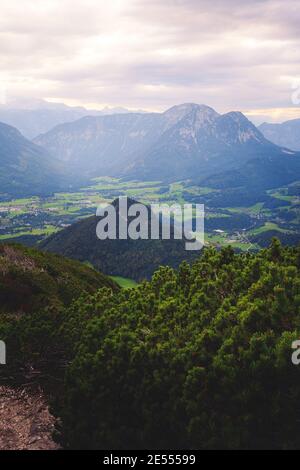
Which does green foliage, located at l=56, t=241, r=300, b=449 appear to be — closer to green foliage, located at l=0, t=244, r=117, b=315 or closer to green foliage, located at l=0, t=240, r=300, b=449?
green foliage, located at l=0, t=240, r=300, b=449

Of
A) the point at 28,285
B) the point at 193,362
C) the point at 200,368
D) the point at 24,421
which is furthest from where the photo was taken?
the point at 28,285

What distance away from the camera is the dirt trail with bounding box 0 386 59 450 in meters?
18.5

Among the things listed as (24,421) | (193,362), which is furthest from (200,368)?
(24,421)

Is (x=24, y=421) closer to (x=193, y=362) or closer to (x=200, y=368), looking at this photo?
(x=193, y=362)

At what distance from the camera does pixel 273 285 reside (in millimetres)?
16625

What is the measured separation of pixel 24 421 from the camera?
20094 mm

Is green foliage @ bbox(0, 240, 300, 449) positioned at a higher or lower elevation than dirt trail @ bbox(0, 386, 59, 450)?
higher

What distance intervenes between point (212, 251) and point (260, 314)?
748cm

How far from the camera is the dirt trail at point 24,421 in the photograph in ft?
60.8

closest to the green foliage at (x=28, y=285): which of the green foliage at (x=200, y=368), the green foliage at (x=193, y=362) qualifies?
the green foliage at (x=193, y=362)

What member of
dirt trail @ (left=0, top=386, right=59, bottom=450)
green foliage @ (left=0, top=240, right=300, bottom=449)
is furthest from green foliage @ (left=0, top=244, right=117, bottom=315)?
green foliage @ (left=0, top=240, right=300, bottom=449)

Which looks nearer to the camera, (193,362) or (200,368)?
(200,368)
